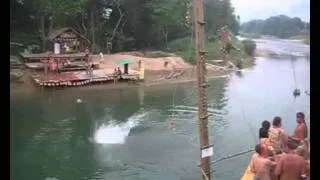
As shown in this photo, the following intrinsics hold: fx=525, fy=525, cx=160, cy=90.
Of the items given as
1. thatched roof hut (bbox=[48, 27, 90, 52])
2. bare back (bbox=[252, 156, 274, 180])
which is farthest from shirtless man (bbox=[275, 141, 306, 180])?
thatched roof hut (bbox=[48, 27, 90, 52])

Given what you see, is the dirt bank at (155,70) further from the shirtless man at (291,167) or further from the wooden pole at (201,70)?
the shirtless man at (291,167)

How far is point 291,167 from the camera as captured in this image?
8664mm

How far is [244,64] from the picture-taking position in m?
47.1

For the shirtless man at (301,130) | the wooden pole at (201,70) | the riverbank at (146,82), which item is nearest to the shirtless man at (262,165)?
the wooden pole at (201,70)

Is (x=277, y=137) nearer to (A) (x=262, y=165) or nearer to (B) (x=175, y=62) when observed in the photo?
(A) (x=262, y=165)

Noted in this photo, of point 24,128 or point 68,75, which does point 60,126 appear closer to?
point 24,128

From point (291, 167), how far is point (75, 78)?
1062 inches

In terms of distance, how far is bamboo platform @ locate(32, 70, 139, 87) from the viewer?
33.6 metres

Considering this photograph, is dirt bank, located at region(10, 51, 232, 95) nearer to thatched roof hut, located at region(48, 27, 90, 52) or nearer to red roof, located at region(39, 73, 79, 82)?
red roof, located at region(39, 73, 79, 82)

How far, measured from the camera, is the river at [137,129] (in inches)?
675

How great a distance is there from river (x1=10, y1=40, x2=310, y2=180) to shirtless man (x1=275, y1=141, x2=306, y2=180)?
7.11 m

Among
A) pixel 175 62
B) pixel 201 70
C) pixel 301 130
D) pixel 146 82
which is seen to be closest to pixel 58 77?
pixel 146 82
